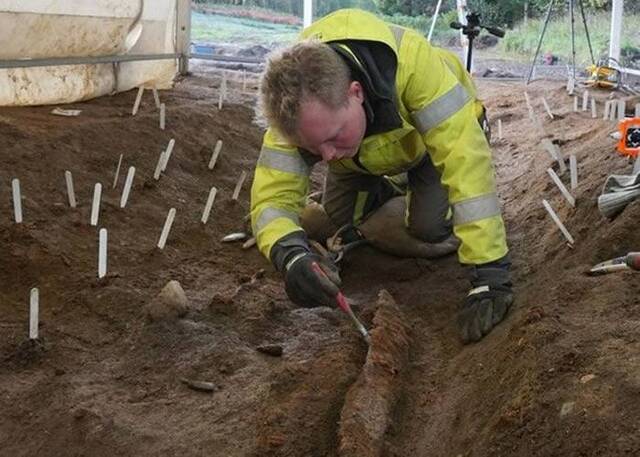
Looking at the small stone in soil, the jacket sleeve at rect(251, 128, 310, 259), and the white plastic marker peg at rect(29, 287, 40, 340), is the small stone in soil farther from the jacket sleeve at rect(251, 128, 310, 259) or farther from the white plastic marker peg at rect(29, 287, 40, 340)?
the white plastic marker peg at rect(29, 287, 40, 340)

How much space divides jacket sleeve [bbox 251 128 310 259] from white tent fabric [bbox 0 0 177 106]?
2.67 metres

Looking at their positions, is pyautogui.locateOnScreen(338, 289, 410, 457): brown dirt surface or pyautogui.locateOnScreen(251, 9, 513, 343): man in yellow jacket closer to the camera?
pyautogui.locateOnScreen(338, 289, 410, 457): brown dirt surface

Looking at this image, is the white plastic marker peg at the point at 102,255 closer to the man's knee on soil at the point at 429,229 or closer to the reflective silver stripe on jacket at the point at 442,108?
the reflective silver stripe on jacket at the point at 442,108

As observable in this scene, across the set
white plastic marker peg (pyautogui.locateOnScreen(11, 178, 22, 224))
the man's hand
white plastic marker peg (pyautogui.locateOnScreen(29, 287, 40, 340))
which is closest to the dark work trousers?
the man's hand

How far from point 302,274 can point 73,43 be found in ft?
11.5

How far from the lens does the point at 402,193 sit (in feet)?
13.2

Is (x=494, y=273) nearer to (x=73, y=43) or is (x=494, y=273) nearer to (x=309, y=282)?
(x=309, y=282)

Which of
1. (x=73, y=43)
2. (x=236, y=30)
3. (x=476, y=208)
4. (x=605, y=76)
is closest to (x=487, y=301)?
(x=476, y=208)

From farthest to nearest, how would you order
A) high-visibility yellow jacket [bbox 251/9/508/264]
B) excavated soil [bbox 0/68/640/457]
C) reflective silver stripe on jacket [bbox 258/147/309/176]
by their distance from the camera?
reflective silver stripe on jacket [bbox 258/147/309/176] < high-visibility yellow jacket [bbox 251/9/508/264] < excavated soil [bbox 0/68/640/457]

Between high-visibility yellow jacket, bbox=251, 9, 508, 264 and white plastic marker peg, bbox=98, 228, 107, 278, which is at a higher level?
high-visibility yellow jacket, bbox=251, 9, 508, 264

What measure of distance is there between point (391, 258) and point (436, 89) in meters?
1.36

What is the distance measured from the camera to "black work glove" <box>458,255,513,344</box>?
258 cm

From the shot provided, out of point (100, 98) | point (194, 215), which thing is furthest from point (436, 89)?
point (100, 98)

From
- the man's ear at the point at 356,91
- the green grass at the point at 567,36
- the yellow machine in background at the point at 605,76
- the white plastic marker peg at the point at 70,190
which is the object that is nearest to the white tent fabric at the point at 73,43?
the white plastic marker peg at the point at 70,190
